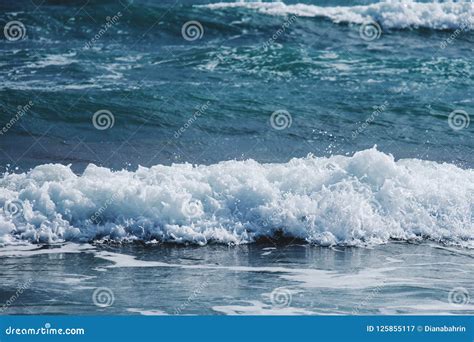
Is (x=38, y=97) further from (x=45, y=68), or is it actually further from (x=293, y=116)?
(x=293, y=116)

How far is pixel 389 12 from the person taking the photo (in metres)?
20.5

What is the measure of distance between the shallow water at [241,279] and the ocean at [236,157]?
0.10ft

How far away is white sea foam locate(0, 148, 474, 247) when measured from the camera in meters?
9.16

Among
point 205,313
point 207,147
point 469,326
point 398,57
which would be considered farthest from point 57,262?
point 398,57

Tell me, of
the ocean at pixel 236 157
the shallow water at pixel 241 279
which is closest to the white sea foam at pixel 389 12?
the ocean at pixel 236 157

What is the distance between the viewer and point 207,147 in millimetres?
12820

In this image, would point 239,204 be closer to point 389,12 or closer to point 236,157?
point 236,157

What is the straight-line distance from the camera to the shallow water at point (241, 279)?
23.2 feet


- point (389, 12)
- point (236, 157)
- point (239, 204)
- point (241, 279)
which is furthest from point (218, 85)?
point (241, 279)

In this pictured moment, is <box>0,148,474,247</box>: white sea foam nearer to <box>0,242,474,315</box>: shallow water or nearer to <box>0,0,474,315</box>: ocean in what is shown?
<box>0,0,474,315</box>: ocean

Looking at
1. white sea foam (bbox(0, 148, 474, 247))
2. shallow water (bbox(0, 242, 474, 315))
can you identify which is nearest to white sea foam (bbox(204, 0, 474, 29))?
white sea foam (bbox(0, 148, 474, 247))

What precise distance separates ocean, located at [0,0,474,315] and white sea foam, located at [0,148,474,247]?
0.07 ft

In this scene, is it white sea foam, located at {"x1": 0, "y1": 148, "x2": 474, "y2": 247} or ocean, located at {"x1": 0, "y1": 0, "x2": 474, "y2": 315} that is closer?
ocean, located at {"x1": 0, "y1": 0, "x2": 474, "y2": 315}

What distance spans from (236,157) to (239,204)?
9.34 ft
